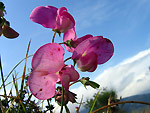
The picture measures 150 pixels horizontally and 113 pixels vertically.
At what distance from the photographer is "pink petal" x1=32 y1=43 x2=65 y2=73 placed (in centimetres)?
37

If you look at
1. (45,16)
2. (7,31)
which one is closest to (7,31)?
(7,31)

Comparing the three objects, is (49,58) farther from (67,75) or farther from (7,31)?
(7,31)

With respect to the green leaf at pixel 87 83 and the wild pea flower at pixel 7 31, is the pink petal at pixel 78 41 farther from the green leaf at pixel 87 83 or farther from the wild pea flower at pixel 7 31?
the wild pea flower at pixel 7 31

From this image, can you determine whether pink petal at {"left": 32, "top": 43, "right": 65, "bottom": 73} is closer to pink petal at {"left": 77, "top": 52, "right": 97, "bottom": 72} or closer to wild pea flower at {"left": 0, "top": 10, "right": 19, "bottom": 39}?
pink petal at {"left": 77, "top": 52, "right": 97, "bottom": 72}

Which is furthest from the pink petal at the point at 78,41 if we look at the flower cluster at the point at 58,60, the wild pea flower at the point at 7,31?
the wild pea flower at the point at 7,31

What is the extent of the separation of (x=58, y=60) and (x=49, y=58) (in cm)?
2

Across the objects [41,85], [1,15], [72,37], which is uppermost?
[1,15]

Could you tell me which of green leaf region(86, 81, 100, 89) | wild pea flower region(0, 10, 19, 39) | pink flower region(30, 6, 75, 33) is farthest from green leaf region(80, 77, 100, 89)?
wild pea flower region(0, 10, 19, 39)

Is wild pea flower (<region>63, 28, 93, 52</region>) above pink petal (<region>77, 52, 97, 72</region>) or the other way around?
above

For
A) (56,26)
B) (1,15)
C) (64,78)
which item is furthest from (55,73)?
(1,15)

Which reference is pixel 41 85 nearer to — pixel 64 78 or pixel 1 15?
pixel 64 78

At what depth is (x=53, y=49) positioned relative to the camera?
383 mm

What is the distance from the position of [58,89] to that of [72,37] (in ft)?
0.48

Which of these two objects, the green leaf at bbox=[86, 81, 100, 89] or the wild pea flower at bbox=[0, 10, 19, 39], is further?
the wild pea flower at bbox=[0, 10, 19, 39]
